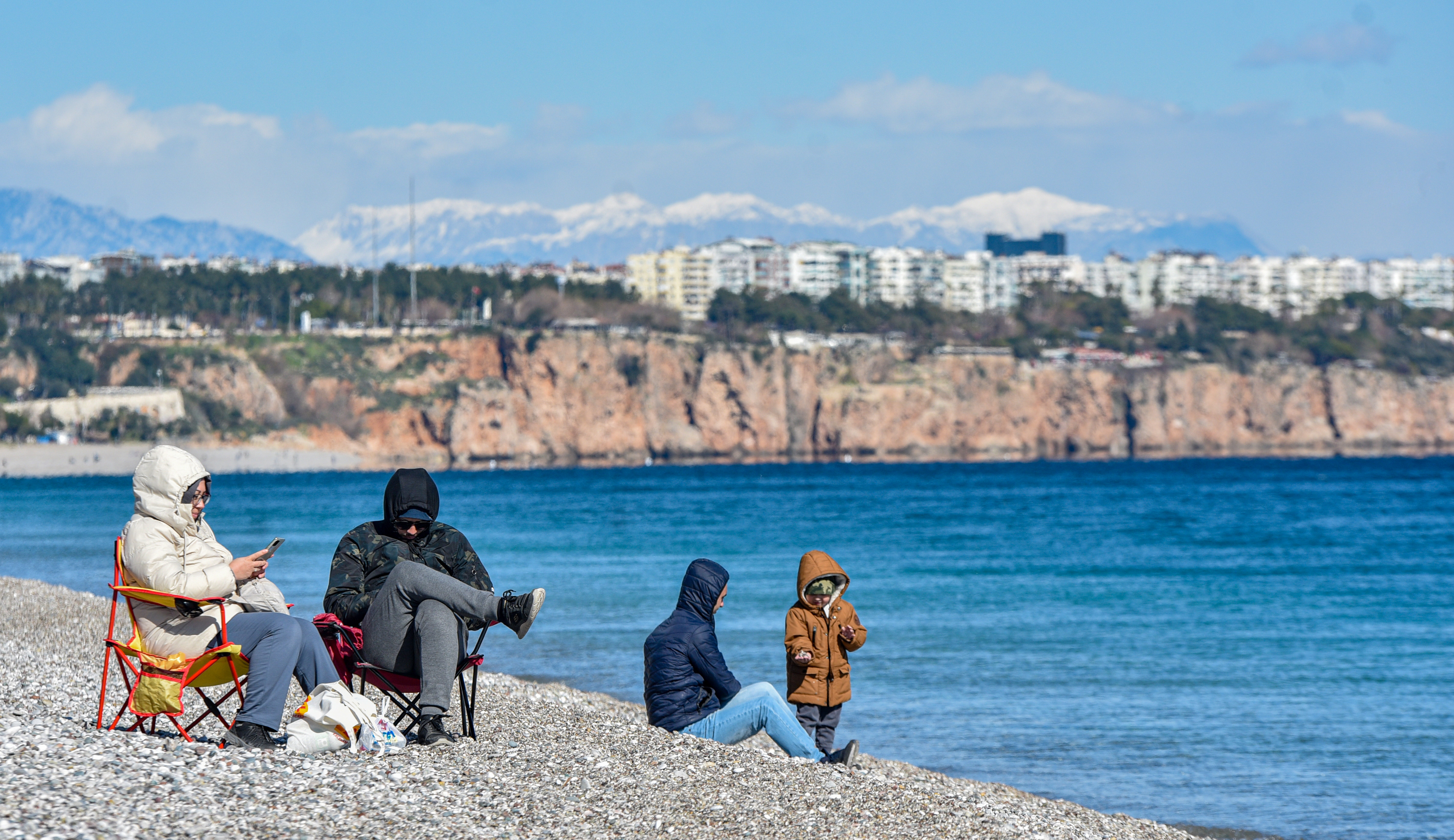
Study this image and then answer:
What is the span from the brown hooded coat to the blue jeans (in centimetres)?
44

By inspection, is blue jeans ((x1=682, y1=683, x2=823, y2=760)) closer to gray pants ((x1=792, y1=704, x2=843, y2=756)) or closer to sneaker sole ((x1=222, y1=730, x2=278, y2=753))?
gray pants ((x1=792, y1=704, x2=843, y2=756))

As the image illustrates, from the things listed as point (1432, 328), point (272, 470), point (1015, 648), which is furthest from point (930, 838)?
point (1432, 328)

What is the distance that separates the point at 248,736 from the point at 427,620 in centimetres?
101

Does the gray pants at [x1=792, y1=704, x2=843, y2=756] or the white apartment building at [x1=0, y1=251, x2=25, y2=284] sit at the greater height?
the white apartment building at [x1=0, y1=251, x2=25, y2=284]

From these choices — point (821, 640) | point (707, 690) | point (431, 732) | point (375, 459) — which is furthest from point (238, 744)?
point (375, 459)

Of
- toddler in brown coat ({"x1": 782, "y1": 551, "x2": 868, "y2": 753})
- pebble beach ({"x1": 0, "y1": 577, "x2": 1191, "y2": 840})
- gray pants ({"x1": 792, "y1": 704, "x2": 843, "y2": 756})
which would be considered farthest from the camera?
gray pants ({"x1": 792, "y1": 704, "x2": 843, "y2": 756})

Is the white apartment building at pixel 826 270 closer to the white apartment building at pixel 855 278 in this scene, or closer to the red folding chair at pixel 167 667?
the white apartment building at pixel 855 278

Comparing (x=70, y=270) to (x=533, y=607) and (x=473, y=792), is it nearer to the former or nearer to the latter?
(x=533, y=607)

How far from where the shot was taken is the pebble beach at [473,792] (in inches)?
224

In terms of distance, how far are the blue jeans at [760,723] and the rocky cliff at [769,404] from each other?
107 meters

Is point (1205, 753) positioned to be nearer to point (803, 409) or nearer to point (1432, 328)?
point (803, 409)

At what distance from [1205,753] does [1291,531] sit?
43672mm

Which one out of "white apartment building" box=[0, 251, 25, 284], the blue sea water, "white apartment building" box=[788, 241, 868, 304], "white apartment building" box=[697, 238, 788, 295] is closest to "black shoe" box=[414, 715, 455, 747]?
the blue sea water

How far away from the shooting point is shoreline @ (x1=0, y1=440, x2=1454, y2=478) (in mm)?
100375
